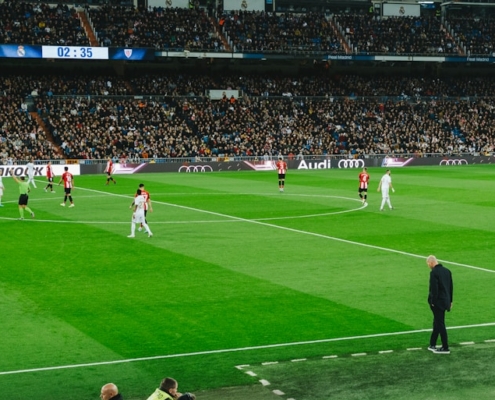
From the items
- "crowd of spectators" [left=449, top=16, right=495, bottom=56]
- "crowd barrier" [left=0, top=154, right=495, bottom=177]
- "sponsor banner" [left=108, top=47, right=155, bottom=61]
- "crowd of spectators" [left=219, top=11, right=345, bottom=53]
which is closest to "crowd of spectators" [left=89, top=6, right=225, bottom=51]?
"sponsor banner" [left=108, top=47, right=155, bottom=61]

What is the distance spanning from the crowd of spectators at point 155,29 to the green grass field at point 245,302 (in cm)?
4183

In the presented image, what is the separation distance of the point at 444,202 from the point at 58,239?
2110cm

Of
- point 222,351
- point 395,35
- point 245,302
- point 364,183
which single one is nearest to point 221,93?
point 395,35

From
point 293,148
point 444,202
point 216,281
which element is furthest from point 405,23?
point 216,281

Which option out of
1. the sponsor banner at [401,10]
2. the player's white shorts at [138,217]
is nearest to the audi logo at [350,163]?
the sponsor banner at [401,10]

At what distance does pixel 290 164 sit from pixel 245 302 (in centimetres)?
5377

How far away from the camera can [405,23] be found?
91750 mm

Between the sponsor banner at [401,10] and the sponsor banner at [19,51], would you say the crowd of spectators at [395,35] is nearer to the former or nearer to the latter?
the sponsor banner at [401,10]

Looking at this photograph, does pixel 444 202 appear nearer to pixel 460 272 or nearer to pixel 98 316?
pixel 460 272

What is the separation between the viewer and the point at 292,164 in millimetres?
73000

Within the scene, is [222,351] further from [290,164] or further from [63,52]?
[63,52]

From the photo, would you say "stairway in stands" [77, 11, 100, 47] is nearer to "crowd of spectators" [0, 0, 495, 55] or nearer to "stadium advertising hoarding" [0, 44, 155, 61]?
"crowd of spectators" [0, 0, 495, 55]

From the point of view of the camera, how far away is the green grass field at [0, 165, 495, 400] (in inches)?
550

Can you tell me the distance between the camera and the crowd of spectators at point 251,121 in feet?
229
